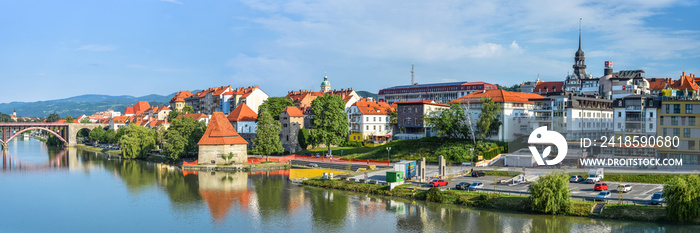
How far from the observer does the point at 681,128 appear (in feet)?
147

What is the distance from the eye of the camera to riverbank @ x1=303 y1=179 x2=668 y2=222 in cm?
2958

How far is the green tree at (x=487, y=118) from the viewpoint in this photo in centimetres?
5306

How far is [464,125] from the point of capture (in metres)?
55.4

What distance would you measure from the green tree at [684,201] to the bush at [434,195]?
13.1m

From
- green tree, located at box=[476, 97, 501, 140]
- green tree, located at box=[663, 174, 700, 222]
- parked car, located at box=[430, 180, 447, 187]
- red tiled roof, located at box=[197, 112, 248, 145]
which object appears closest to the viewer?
green tree, located at box=[663, 174, 700, 222]

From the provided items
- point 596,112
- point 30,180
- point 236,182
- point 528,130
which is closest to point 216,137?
point 236,182

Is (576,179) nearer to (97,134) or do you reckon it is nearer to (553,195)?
(553,195)

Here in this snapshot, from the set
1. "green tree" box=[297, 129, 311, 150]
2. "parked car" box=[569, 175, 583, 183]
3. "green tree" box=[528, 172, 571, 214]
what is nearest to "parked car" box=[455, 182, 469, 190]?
"green tree" box=[528, 172, 571, 214]

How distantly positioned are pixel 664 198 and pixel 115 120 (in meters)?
120

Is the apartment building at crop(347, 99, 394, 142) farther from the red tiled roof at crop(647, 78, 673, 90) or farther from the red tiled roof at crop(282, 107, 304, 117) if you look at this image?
the red tiled roof at crop(647, 78, 673, 90)

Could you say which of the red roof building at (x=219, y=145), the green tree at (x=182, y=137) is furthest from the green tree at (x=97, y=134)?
the red roof building at (x=219, y=145)

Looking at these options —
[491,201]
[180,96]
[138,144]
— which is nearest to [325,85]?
[180,96]

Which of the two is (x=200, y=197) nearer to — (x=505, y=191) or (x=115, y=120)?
(x=505, y=191)

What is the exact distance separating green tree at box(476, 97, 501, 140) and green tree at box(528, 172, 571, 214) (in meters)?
21.5
